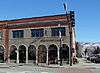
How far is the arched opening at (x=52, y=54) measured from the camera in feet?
172

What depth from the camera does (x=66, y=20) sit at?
51.5m

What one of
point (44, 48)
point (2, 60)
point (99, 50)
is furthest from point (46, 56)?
point (99, 50)

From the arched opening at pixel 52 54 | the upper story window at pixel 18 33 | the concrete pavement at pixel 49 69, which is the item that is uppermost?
the upper story window at pixel 18 33

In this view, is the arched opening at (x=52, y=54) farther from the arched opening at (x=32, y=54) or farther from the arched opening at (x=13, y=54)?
the arched opening at (x=13, y=54)

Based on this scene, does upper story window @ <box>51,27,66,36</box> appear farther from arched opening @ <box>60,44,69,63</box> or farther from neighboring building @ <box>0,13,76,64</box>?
arched opening @ <box>60,44,69,63</box>

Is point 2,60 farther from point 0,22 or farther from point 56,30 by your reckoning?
point 56,30

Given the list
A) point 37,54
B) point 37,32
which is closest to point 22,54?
point 37,54

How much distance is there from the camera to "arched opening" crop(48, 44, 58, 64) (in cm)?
5248

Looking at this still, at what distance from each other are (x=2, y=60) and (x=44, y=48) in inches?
357

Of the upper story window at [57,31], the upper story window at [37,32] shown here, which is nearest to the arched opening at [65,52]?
the upper story window at [57,31]

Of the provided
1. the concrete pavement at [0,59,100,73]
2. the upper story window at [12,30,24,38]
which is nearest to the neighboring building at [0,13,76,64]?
the upper story window at [12,30,24,38]

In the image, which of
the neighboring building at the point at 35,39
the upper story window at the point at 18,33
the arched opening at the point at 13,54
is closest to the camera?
the neighboring building at the point at 35,39

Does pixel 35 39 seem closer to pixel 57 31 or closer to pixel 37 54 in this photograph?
pixel 37 54

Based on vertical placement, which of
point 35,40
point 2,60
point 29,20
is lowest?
point 2,60
